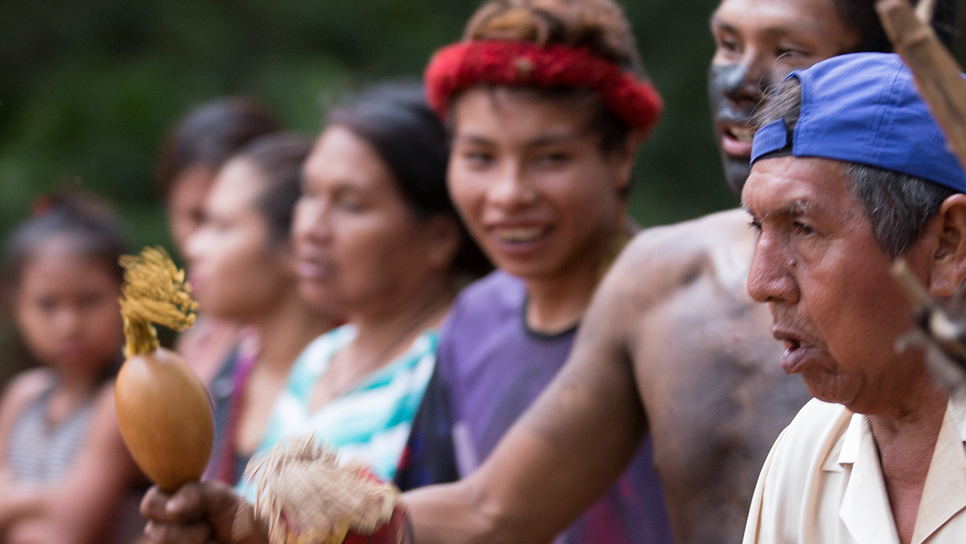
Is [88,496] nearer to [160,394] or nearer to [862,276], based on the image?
[160,394]

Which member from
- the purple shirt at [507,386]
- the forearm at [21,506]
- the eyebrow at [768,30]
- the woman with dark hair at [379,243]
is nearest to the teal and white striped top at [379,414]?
the woman with dark hair at [379,243]

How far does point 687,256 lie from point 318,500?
0.97 metres

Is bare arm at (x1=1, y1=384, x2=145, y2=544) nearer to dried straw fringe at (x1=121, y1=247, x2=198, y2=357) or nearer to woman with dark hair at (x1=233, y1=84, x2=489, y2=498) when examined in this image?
woman with dark hair at (x1=233, y1=84, x2=489, y2=498)

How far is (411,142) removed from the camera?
3324 mm

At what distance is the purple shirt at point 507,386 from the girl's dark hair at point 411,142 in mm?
299

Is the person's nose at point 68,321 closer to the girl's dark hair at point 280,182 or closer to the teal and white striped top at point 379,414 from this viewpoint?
the girl's dark hair at point 280,182

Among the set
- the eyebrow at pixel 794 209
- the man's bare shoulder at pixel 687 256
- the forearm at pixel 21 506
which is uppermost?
the eyebrow at pixel 794 209

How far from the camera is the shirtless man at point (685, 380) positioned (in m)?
2.01

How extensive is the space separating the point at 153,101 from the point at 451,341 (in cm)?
416

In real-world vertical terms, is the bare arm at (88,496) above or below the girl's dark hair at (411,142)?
below

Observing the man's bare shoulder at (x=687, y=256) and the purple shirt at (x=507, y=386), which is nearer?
the man's bare shoulder at (x=687, y=256)

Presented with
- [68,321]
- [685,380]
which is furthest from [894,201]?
[68,321]

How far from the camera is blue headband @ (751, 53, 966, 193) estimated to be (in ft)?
4.55

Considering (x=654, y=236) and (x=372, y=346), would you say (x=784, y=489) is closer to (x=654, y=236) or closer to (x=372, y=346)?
(x=654, y=236)
